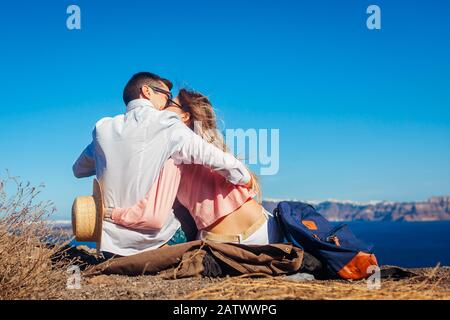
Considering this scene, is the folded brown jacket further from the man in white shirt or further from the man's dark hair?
the man's dark hair

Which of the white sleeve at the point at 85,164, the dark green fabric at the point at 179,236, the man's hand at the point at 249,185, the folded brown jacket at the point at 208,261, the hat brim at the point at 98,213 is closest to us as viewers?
the folded brown jacket at the point at 208,261

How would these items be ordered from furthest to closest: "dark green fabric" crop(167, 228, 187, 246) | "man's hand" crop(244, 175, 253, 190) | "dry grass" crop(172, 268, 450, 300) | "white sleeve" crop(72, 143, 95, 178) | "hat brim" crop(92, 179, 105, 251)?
1. "white sleeve" crop(72, 143, 95, 178)
2. "dark green fabric" crop(167, 228, 187, 246)
3. "man's hand" crop(244, 175, 253, 190)
4. "hat brim" crop(92, 179, 105, 251)
5. "dry grass" crop(172, 268, 450, 300)

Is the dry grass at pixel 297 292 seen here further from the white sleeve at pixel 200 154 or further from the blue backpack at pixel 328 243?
the white sleeve at pixel 200 154

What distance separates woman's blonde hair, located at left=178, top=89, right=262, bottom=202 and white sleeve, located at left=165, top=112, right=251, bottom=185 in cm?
47

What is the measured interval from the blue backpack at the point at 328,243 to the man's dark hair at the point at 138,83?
1.57m

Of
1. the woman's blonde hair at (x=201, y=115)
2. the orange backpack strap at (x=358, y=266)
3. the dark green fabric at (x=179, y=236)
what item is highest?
the woman's blonde hair at (x=201, y=115)

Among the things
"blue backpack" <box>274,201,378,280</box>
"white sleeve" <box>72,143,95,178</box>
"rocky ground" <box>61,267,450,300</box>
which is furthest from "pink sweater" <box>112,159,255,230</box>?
"white sleeve" <box>72,143,95,178</box>

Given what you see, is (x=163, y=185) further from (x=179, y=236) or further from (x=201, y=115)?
(x=201, y=115)

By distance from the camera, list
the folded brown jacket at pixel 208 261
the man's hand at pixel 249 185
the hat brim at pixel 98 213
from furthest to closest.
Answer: the man's hand at pixel 249 185 → the hat brim at pixel 98 213 → the folded brown jacket at pixel 208 261

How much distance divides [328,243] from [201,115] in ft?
5.49

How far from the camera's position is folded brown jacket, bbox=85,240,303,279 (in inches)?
159

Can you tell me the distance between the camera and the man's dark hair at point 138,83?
15.8ft

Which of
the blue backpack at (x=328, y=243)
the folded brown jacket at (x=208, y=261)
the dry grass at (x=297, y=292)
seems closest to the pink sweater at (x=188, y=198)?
the folded brown jacket at (x=208, y=261)
